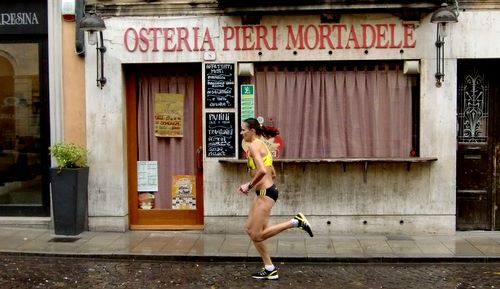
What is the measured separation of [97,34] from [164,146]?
2108 mm

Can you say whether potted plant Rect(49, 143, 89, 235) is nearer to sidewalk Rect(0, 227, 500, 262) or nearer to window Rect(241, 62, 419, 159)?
sidewalk Rect(0, 227, 500, 262)

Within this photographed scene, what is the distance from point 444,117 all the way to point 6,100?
23.8ft

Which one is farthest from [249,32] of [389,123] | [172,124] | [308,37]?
[389,123]

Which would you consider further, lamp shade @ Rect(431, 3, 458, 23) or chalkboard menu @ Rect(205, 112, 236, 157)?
chalkboard menu @ Rect(205, 112, 236, 157)

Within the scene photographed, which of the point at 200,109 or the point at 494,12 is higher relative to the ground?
the point at 494,12

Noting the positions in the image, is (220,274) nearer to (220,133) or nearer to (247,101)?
(220,133)

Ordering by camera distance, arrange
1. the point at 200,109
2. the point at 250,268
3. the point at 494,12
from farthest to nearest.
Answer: the point at 200,109 → the point at 494,12 → the point at 250,268

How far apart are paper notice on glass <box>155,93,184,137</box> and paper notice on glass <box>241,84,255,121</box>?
106cm

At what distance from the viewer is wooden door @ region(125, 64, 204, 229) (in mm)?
10375

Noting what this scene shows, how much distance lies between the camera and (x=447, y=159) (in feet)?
32.1

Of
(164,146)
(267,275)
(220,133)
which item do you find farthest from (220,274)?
(164,146)

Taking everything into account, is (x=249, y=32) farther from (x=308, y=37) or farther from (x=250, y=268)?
(x=250, y=268)

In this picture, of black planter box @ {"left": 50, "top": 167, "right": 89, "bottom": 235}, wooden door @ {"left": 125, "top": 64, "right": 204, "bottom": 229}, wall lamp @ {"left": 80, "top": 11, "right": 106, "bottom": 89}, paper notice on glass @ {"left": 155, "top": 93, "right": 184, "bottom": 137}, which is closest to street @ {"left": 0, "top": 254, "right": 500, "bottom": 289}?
black planter box @ {"left": 50, "top": 167, "right": 89, "bottom": 235}

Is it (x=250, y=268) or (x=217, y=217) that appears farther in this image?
(x=217, y=217)
